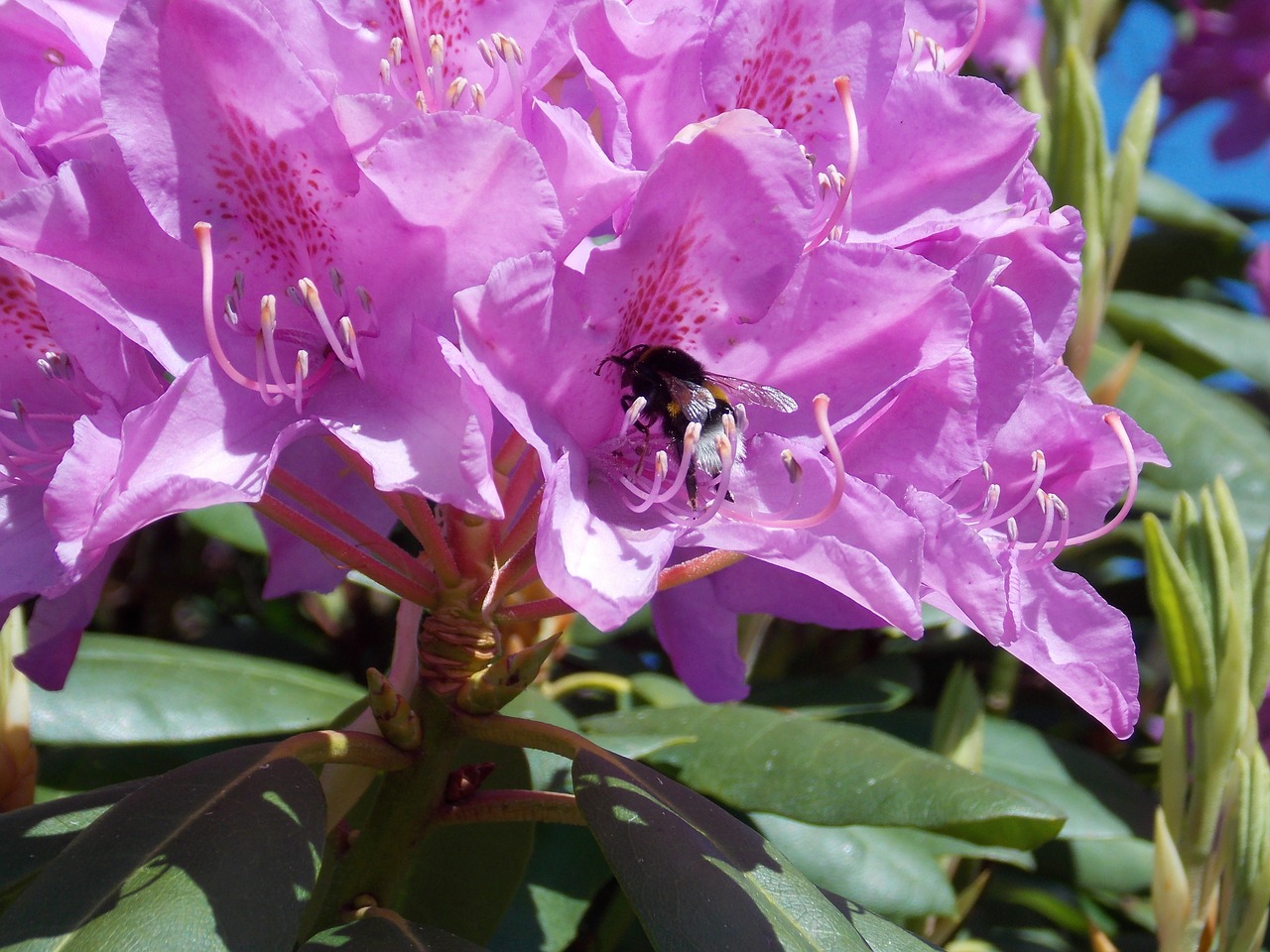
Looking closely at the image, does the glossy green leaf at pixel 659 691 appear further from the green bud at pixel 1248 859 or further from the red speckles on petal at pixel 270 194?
the red speckles on petal at pixel 270 194

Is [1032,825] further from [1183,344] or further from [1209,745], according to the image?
[1183,344]

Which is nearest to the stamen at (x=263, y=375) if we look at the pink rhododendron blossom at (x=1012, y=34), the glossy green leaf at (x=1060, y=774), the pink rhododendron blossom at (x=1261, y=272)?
the glossy green leaf at (x=1060, y=774)

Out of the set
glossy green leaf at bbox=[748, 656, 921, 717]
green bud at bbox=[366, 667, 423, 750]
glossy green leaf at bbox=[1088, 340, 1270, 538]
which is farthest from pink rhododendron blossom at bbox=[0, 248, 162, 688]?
glossy green leaf at bbox=[1088, 340, 1270, 538]

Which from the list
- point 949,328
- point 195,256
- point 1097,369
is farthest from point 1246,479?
point 195,256

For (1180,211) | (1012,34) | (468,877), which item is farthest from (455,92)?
(1012,34)

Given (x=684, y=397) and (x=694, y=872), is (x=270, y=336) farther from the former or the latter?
(x=694, y=872)
